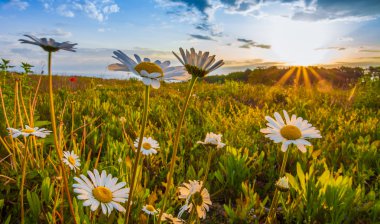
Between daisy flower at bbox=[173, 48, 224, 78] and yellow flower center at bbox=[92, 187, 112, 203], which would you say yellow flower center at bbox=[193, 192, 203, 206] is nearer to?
yellow flower center at bbox=[92, 187, 112, 203]

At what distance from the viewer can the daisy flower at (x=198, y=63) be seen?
3.43ft

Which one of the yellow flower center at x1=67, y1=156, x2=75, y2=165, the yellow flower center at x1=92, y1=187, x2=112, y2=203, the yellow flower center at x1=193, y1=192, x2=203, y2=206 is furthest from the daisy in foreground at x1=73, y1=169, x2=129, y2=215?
the yellow flower center at x1=67, y1=156, x2=75, y2=165

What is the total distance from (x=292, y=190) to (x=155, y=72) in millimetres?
1557

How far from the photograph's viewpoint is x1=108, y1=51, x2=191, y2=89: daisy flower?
97cm

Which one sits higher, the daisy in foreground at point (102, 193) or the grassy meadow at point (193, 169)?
the daisy in foreground at point (102, 193)

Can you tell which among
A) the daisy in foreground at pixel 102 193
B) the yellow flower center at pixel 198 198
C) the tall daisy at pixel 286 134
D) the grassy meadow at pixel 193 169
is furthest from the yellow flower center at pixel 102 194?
the tall daisy at pixel 286 134

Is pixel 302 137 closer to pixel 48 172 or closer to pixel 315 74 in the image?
pixel 48 172

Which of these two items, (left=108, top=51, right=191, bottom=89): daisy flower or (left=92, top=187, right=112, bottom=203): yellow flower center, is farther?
(left=92, top=187, right=112, bottom=203): yellow flower center

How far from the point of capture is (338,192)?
2021mm

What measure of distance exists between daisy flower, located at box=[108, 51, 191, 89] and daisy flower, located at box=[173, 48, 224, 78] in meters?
0.02

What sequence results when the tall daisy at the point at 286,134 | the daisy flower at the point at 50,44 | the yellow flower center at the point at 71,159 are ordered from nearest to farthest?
1. the daisy flower at the point at 50,44
2. the tall daisy at the point at 286,134
3. the yellow flower center at the point at 71,159

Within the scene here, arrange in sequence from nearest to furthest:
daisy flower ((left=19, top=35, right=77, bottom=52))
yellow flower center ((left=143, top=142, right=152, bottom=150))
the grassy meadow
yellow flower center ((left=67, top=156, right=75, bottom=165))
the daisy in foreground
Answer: daisy flower ((left=19, top=35, right=77, bottom=52)), the daisy in foreground, yellow flower center ((left=67, top=156, right=75, bottom=165)), the grassy meadow, yellow flower center ((left=143, top=142, right=152, bottom=150))

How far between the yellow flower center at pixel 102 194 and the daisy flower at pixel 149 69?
47cm

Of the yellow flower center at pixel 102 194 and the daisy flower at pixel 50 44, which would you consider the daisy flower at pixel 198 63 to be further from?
the yellow flower center at pixel 102 194
